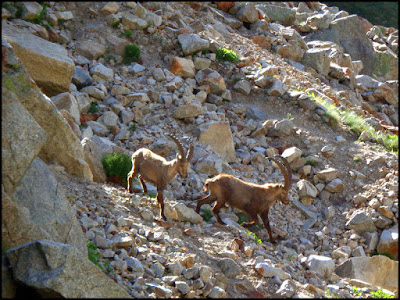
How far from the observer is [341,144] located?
13.4m

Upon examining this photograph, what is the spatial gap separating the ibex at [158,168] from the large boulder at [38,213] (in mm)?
2972

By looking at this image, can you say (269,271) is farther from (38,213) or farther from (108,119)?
(108,119)

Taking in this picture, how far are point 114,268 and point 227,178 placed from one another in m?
4.20

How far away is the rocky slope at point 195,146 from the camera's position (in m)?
6.24

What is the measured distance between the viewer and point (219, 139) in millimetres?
12078

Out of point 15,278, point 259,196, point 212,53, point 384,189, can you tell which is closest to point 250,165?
point 259,196

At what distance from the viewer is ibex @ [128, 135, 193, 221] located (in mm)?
9367

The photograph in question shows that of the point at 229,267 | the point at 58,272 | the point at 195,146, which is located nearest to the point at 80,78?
the point at 195,146

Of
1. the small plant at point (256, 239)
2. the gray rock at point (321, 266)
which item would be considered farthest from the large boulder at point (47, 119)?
the gray rock at point (321, 266)

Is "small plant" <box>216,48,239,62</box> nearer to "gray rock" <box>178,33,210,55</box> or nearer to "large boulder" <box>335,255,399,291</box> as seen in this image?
"gray rock" <box>178,33,210,55</box>

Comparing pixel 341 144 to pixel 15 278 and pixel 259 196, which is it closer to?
pixel 259 196

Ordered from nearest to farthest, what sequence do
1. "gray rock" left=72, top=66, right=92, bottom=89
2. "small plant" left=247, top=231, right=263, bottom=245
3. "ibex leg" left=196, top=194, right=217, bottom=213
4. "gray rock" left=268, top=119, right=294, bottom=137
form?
"small plant" left=247, top=231, right=263, bottom=245, "ibex leg" left=196, top=194, right=217, bottom=213, "gray rock" left=72, top=66, right=92, bottom=89, "gray rock" left=268, top=119, right=294, bottom=137

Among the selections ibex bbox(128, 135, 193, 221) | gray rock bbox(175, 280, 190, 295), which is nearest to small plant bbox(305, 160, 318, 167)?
ibex bbox(128, 135, 193, 221)

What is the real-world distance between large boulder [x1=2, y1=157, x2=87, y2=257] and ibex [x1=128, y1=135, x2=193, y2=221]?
2972 mm
